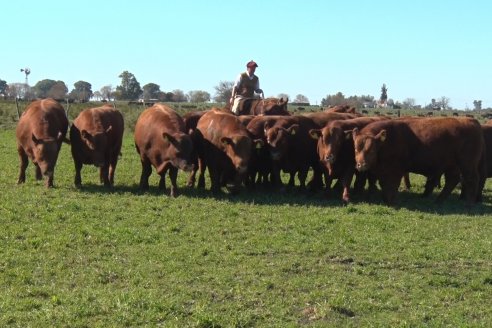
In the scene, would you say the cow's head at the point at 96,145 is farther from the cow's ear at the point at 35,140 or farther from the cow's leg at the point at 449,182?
the cow's leg at the point at 449,182

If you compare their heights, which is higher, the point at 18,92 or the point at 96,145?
the point at 18,92

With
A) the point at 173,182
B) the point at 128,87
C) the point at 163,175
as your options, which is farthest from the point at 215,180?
the point at 128,87

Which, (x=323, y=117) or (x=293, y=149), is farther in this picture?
(x=323, y=117)

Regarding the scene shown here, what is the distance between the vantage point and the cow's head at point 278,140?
1473 cm

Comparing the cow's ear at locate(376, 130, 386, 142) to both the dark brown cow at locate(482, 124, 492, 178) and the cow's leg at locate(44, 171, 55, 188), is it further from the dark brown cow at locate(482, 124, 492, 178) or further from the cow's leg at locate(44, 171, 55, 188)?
the cow's leg at locate(44, 171, 55, 188)

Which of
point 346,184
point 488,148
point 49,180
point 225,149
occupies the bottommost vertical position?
point 49,180

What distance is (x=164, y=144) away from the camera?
14.5 metres

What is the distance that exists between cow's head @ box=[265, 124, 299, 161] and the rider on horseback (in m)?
4.00

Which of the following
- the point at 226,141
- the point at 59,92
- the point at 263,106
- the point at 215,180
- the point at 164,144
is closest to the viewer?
the point at 226,141

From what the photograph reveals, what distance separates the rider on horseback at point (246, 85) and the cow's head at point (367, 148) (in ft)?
18.6

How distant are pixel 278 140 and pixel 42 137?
5.18m

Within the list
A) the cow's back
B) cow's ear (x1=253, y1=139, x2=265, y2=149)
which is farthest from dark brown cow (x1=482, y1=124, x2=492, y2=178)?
the cow's back

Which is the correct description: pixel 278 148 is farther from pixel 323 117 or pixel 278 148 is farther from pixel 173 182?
pixel 173 182

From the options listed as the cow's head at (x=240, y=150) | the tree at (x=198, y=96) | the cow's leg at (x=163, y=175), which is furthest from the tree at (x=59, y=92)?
the cow's head at (x=240, y=150)
